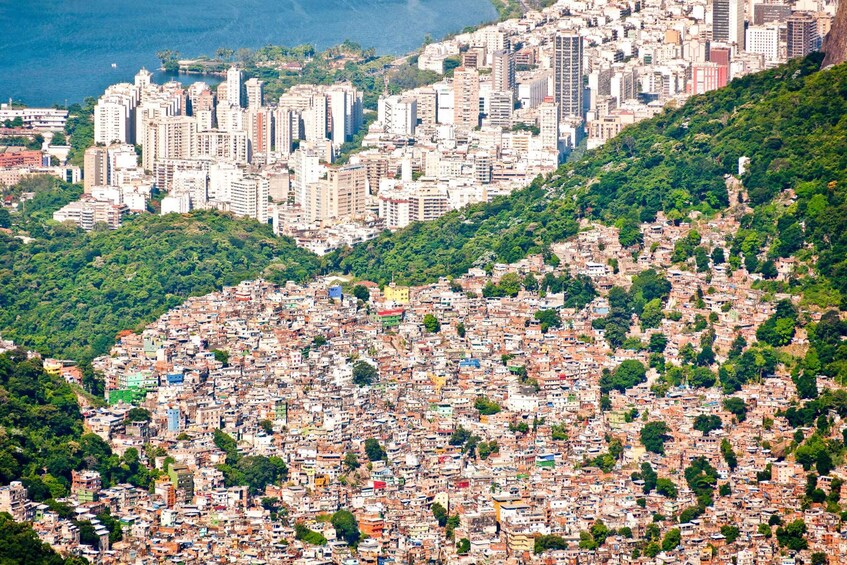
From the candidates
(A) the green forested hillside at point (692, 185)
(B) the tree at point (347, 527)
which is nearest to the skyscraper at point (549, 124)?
(A) the green forested hillside at point (692, 185)

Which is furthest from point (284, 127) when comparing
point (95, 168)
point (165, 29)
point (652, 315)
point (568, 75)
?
point (652, 315)

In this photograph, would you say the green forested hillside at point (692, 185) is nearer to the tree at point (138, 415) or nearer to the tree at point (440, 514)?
the tree at point (440, 514)

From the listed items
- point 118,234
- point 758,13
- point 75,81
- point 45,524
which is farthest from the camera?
point 75,81

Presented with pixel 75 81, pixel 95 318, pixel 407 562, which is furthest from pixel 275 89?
pixel 407 562

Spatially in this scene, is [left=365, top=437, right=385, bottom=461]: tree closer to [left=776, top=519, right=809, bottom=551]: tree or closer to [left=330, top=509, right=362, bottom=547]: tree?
[left=330, top=509, right=362, bottom=547]: tree

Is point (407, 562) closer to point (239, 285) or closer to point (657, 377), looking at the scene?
point (657, 377)

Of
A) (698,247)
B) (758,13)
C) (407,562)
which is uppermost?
(758,13)

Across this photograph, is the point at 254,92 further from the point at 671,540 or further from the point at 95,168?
the point at 671,540
